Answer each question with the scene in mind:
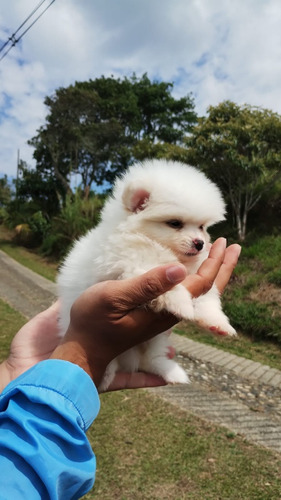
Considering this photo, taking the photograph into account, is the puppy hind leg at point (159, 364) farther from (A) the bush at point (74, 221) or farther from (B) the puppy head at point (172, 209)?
(A) the bush at point (74, 221)

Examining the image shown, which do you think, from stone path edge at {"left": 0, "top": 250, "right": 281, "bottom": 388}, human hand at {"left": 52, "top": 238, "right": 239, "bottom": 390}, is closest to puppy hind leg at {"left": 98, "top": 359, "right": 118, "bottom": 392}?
human hand at {"left": 52, "top": 238, "right": 239, "bottom": 390}

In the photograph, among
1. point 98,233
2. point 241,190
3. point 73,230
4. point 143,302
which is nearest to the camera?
point 143,302

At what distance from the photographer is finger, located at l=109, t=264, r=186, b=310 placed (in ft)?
4.47

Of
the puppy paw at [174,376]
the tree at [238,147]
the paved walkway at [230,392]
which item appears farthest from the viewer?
the tree at [238,147]

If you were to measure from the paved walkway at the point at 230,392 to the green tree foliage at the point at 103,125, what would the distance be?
43.8 ft

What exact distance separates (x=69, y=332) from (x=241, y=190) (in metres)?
8.96

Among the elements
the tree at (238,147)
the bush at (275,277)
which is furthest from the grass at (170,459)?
the tree at (238,147)

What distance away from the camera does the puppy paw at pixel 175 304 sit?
1523 mm

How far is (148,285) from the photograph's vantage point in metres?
1.36

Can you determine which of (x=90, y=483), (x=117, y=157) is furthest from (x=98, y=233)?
(x=117, y=157)

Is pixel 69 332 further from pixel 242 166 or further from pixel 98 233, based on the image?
pixel 242 166

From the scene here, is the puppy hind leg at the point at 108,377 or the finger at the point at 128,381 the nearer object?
the puppy hind leg at the point at 108,377

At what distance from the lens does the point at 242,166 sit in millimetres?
8836

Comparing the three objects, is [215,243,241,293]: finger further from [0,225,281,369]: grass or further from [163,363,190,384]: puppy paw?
[0,225,281,369]: grass
